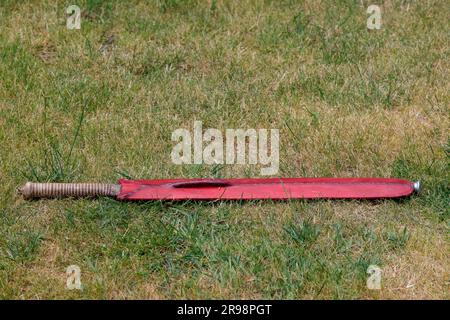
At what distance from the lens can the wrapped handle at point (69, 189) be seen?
4.01 metres

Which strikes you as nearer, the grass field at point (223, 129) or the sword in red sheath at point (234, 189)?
the grass field at point (223, 129)

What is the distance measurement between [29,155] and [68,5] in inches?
62.8

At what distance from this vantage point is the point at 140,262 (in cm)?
371

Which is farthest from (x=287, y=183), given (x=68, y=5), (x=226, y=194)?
(x=68, y=5)

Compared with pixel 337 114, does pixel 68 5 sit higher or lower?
higher

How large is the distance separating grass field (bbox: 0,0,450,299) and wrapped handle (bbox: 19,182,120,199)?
6cm

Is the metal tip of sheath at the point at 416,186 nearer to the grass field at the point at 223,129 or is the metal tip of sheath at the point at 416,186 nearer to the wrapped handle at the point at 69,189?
the grass field at the point at 223,129

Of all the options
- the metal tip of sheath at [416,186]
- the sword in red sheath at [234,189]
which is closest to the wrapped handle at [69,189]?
the sword in red sheath at [234,189]

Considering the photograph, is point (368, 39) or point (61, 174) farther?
point (368, 39)

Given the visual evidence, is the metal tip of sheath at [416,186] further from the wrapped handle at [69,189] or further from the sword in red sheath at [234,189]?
the wrapped handle at [69,189]

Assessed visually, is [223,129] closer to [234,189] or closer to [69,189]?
[234,189]

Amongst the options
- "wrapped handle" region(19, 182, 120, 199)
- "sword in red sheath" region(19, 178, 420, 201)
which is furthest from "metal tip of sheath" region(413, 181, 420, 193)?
"wrapped handle" region(19, 182, 120, 199)

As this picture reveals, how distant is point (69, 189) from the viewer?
4.02 metres
